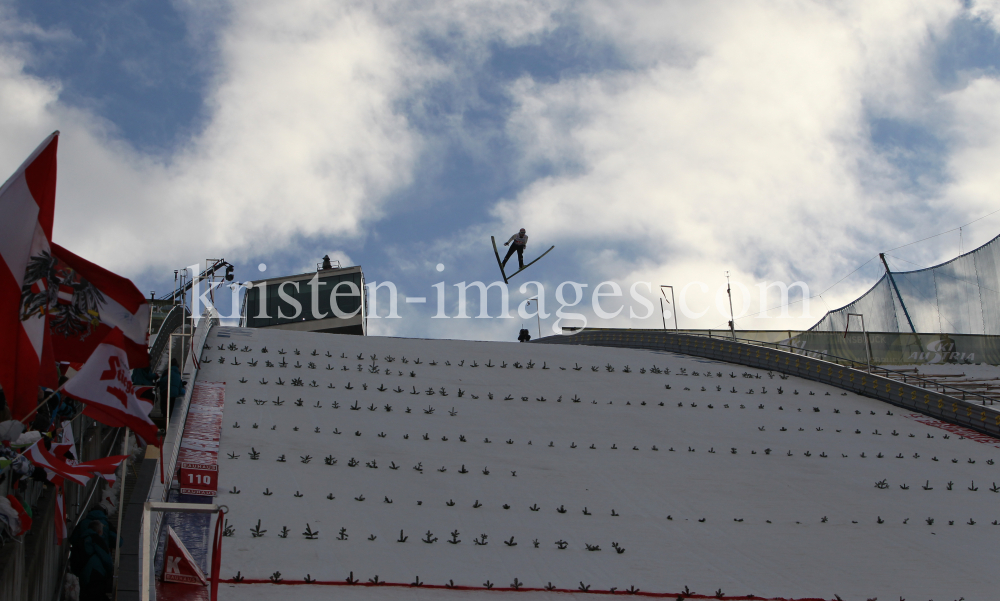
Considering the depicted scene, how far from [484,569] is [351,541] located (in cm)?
144

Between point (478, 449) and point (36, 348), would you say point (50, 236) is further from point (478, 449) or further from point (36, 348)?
point (478, 449)

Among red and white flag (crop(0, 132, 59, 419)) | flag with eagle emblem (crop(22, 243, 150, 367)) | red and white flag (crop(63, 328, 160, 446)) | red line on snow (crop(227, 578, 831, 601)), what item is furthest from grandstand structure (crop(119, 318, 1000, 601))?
flag with eagle emblem (crop(22, 243, 150, 367))

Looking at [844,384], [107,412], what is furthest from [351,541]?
[844,384]

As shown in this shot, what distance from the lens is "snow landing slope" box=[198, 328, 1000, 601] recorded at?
909cm

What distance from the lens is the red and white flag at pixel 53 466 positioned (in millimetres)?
6207

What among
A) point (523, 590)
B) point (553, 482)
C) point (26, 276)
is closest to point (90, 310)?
point (26, 276)

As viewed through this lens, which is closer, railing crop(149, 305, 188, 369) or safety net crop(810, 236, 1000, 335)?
railing crop(149, 305, 188, 369)

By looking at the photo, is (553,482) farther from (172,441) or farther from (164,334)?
(164,334)

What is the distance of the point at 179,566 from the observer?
7.01 metres

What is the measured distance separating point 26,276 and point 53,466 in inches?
59.2

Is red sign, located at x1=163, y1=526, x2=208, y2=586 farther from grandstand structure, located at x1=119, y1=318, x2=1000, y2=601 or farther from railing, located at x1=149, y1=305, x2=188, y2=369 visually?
railing, located at x1=149, y1=305, x2=188, y2=369

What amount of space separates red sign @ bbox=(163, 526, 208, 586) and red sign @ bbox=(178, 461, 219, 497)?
2.82 m

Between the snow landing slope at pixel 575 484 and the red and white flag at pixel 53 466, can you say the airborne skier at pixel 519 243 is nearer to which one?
the snow landing slope at pixel 575 484

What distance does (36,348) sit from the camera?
225 inches
